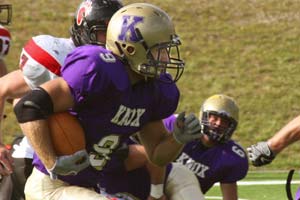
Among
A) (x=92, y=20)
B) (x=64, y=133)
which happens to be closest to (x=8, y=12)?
(x=92, y=20)

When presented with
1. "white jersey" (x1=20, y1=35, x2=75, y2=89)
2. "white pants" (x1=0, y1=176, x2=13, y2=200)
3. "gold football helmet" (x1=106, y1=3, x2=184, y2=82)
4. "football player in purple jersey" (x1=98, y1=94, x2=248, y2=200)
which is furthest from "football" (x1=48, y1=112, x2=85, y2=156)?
"football player in purple jersey" (x1=98, y1=94, x2=248, y2=200)

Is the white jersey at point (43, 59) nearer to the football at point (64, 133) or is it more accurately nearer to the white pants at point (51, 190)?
the white pants at point (51, 190)

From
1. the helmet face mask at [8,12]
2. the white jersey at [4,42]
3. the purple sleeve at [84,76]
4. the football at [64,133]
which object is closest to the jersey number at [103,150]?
the football at [64,133]

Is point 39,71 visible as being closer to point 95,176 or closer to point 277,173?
point 95,176

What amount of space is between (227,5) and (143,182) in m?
10.7

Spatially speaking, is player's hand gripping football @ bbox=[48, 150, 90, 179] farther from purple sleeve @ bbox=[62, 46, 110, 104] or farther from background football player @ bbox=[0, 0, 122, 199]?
background football player @ bbox=[0, 0, 122, 199]

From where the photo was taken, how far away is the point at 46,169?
14.1 ft

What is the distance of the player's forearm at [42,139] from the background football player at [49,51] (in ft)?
3.21

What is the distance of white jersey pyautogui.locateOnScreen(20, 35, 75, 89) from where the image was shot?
5.05 meters

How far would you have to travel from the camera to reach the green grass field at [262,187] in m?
8.42

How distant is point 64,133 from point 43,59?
99cm

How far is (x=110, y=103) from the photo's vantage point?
4211 mm

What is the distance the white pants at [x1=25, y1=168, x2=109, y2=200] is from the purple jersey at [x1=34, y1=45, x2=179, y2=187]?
0.04 meters

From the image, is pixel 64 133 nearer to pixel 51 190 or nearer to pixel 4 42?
pixel 51 190
